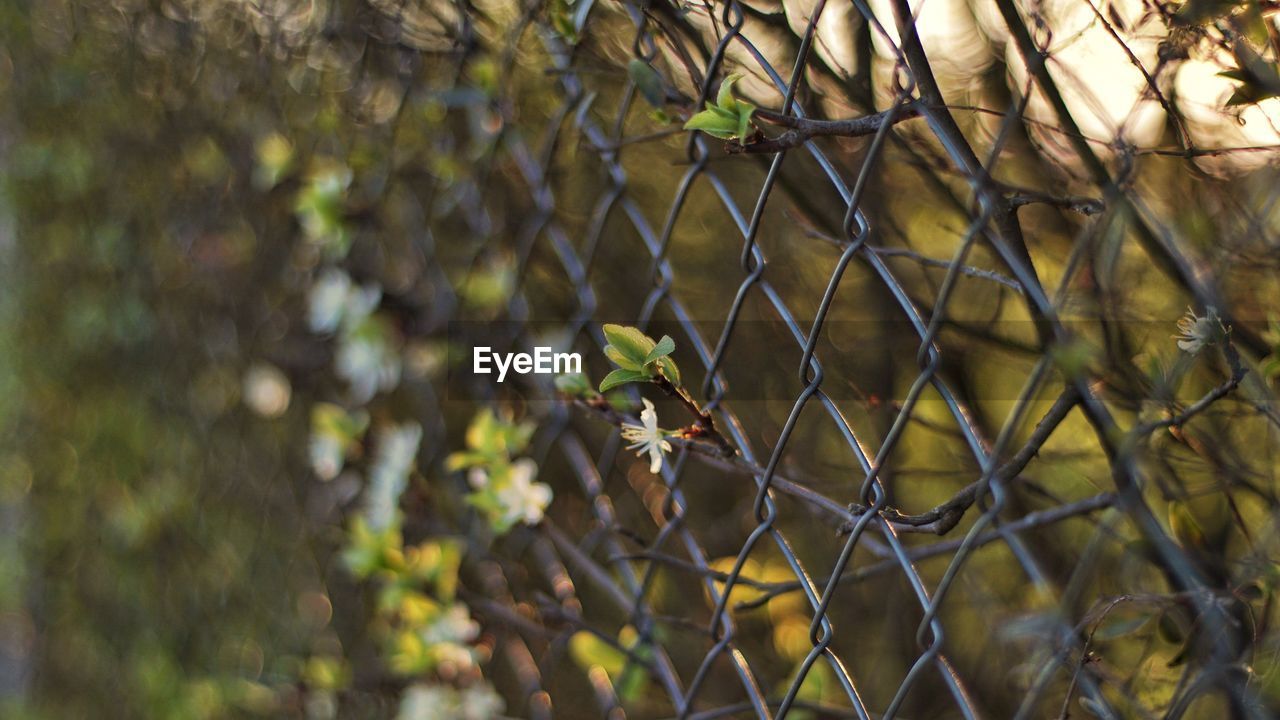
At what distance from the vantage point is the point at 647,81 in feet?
2.12

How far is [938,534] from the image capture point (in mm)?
507

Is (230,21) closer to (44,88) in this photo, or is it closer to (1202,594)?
(44,88)

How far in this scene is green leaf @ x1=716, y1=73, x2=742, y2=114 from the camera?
1.70ft

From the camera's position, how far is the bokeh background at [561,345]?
0.69 m

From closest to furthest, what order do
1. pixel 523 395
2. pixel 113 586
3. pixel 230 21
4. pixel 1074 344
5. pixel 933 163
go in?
pixel 1074 344 < pixel 933 163 < pixel 523 395 < pixel 230 21 < pixel 113 586

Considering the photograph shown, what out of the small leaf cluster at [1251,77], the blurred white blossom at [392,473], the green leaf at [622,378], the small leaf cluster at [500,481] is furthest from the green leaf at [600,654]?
the small leaf cluster at [1251,77]

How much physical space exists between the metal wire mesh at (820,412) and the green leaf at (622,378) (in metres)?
0.09

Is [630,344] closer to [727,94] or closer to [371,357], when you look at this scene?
[727,94]

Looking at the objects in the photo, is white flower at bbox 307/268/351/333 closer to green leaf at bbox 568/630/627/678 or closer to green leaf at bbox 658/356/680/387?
green leaf at bbox 568/630/627/678

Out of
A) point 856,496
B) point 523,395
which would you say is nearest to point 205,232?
point 523,395

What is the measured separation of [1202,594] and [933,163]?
548 mm

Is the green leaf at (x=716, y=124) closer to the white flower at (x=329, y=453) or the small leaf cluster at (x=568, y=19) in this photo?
the small leaf cluster at (x=568, y=19)

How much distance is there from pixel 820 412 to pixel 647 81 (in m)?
0.82

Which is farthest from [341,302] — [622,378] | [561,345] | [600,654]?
[622,378]
